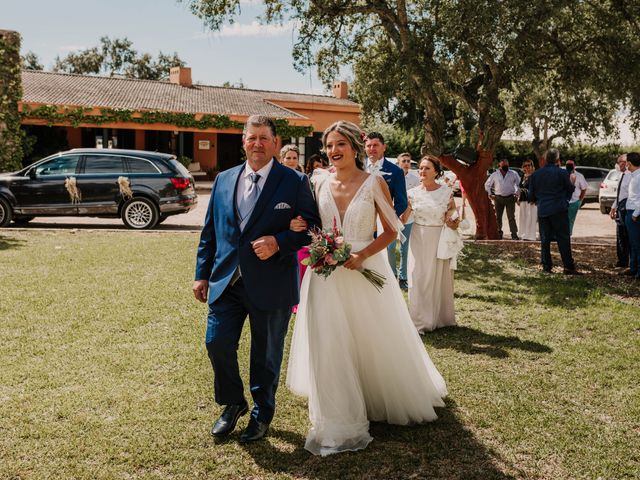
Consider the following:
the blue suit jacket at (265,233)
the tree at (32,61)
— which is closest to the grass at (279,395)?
the blue suit jacket at (265,233)

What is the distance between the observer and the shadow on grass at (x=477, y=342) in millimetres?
6496

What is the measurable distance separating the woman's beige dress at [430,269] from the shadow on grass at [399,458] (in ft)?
9.20

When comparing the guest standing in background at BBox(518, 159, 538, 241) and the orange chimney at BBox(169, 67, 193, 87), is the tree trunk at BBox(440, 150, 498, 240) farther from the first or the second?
the orange chimney at BBox(169, 67, 193, 87)

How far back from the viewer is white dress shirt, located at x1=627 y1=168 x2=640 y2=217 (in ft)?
33.7

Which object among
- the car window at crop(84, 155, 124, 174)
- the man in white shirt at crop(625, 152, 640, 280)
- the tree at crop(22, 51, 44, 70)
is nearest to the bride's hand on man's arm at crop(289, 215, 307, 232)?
the man in white shirt at crop(625, 152, 640, 280)

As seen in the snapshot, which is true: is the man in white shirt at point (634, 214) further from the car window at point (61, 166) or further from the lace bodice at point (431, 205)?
the car window at point (61, 166)

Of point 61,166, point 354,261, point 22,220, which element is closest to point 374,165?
point 354,261

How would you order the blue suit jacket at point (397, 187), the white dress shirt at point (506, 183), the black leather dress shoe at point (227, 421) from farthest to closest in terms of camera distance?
the white dress shirt at point (506, 183), the blue suit jacket at point (397, 187), the black leather dress shoe at point (227, 421)

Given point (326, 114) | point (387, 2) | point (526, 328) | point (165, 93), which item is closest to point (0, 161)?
point (165, 93)

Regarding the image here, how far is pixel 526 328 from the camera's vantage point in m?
7.46

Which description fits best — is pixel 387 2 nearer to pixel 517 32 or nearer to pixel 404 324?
pixel 517 32

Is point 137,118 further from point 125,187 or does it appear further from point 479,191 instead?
point 479,191

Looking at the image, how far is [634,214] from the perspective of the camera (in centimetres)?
1035

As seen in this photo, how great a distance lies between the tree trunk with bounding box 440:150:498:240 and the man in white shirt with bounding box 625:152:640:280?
527 cm
